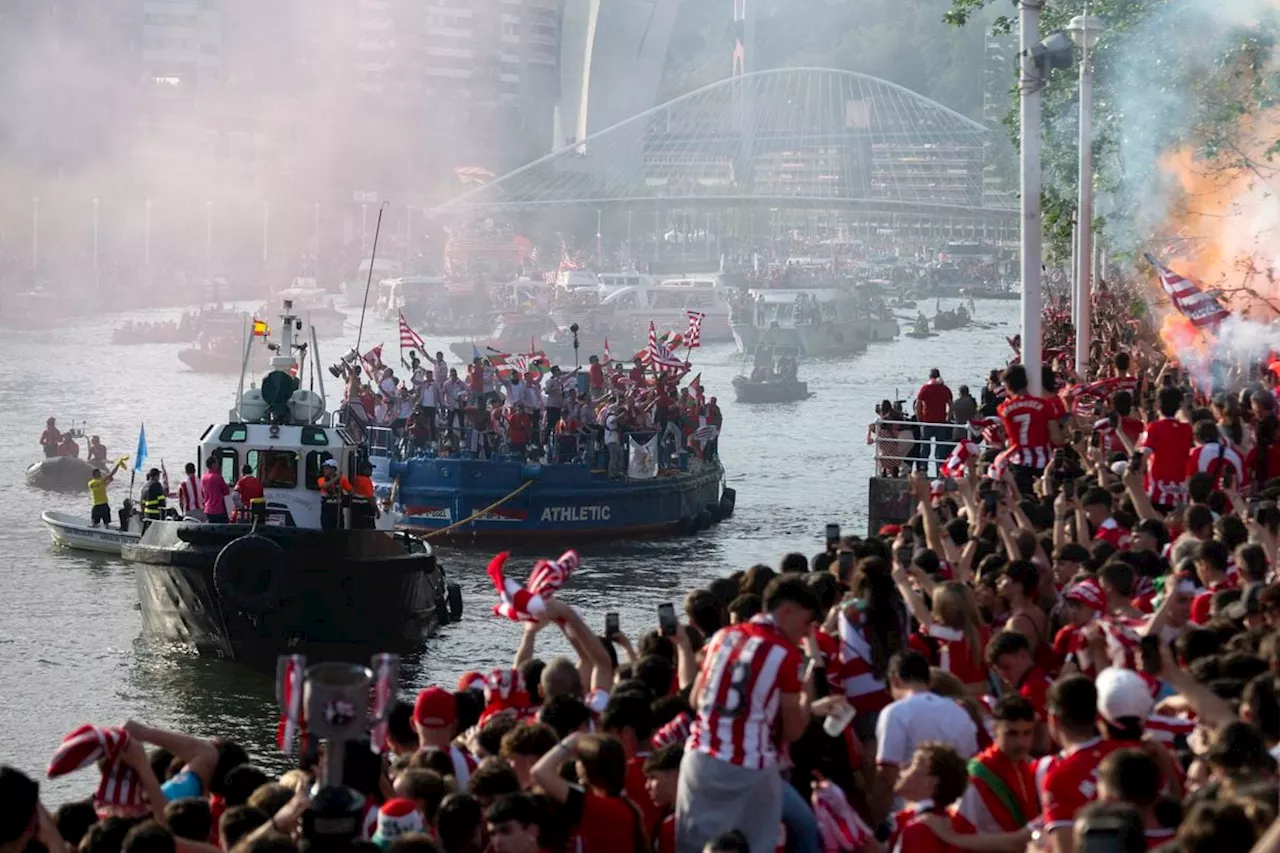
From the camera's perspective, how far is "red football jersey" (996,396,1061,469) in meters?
16.6

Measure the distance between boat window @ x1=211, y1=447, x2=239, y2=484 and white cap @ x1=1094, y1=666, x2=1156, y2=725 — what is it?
2014 centimetres

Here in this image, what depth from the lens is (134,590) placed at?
3441cm

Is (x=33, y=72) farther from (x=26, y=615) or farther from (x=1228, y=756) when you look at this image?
(x=1228, y=756)

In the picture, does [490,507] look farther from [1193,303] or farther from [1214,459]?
[1214,459]

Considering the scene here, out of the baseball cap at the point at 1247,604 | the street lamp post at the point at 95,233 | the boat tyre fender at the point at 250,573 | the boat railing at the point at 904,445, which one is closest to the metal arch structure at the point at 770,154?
the street lamp post at the point at 95,233

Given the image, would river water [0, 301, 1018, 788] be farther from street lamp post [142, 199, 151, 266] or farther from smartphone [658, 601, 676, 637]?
street lamp post [142, 199, 151, 266]

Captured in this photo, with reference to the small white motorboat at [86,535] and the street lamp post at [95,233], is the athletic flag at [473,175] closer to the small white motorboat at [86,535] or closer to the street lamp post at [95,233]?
the street lamp post at [95,233]

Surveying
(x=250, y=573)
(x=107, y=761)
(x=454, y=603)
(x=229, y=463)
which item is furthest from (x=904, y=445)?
(x=107, y=761)

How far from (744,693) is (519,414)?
98.2 ft

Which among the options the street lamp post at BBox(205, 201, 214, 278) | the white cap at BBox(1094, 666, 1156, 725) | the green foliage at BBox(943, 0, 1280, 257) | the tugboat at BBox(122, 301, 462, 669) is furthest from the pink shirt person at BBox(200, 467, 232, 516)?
the street lamp post at BBox(205, 201, 214, 278)

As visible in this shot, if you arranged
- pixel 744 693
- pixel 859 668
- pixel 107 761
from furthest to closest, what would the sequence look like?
pixel 859 668 → pixel 107 761 → pixel 744 693

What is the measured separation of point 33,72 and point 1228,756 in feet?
432

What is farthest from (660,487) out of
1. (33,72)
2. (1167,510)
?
(33,72)

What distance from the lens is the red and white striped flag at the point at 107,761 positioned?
8.05 metres
